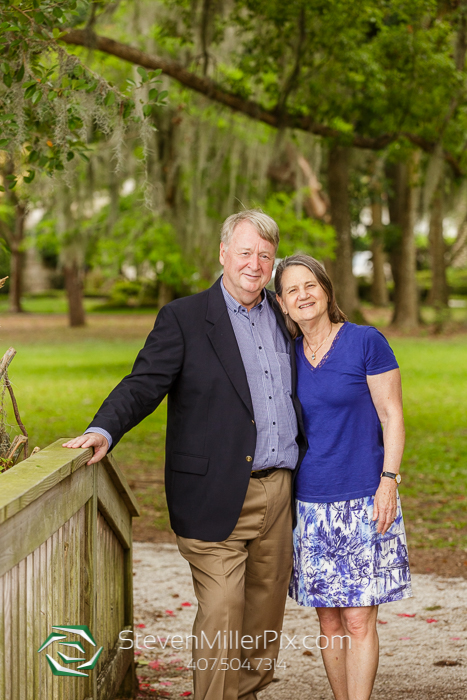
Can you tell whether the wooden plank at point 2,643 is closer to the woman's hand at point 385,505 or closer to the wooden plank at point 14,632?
the wooden plank at point 14,632

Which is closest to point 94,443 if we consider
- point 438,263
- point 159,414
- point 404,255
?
point 159,414

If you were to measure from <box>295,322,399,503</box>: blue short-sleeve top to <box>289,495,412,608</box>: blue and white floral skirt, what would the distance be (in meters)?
0.06

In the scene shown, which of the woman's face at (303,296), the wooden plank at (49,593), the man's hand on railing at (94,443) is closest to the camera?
the wooden plank at (49,593)

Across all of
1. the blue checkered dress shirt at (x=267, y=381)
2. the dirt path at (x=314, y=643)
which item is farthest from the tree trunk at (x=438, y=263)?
the blue checkered dress shirt at (x=267, y=381)

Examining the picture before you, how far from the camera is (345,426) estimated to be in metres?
2.71

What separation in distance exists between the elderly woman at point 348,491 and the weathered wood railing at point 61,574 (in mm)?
722

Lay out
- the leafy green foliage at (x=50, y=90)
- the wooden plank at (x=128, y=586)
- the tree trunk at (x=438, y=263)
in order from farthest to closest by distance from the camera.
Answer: the tree trunk at (x=438, y=263) → the wooden plank at (x=128, y=586) → the leafy green foliage at (x=50, y=90)

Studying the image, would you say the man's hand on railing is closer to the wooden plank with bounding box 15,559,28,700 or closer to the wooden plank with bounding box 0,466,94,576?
the wooden plank with bounding box 0,466,94,576

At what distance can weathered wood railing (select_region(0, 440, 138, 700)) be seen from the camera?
1.80 metres

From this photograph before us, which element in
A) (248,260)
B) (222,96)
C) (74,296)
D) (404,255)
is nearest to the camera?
(248,260)

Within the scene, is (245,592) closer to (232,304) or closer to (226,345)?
(226,345)

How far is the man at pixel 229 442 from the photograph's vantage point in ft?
8.46

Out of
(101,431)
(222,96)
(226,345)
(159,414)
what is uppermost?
(222,96)

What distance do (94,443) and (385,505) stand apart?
3.35 ft
